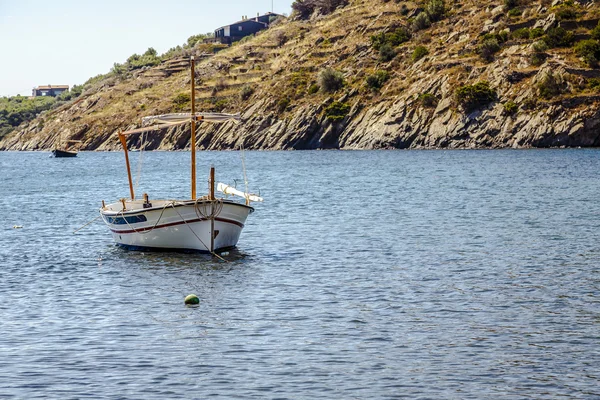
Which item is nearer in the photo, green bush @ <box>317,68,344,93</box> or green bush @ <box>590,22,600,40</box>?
green bush @ <box>590,22,600,40</box>

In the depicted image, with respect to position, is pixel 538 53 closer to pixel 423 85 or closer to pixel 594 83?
pixel 594 83

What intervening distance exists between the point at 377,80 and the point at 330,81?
10225 mm

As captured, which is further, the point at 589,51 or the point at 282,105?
the point at 282,105

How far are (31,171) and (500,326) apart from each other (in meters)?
110

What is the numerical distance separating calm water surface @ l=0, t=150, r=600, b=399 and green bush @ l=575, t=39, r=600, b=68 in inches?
3197

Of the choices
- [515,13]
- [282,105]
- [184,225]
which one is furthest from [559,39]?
[184,225]

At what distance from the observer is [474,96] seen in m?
134

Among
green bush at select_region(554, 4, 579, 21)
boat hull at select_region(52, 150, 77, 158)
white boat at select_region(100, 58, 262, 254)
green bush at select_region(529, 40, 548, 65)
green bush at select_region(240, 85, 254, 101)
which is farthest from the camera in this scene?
green bush at select_region(240, 85, 254, 101)

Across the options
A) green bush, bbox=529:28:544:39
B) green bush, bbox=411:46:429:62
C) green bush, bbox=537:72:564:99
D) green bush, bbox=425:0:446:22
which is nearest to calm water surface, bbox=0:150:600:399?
green bush, bbox=537:72:564:99

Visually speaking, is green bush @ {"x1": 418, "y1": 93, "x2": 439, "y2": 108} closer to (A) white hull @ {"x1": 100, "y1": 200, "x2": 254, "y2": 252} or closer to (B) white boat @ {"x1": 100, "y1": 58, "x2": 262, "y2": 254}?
(B) white boat @ {"x1": 100, "y1": 58, "x2": 262, "y2": 254}

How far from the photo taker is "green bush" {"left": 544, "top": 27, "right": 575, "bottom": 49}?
142 meters

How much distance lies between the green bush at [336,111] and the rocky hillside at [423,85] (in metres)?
0.22

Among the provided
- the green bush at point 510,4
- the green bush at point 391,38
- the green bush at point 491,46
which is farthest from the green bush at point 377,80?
the green bush at point 510,4

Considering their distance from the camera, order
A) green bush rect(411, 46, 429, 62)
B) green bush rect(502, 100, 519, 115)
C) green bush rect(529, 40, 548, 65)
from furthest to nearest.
Answer: green bush rect(411, 46, 429, 62), green bush rect(529, 40, 548, 65), green bush rect(502, 100, 519, 115)
